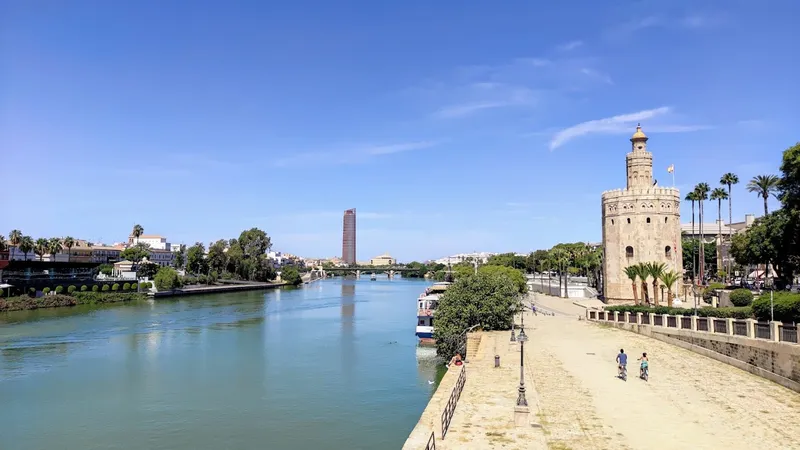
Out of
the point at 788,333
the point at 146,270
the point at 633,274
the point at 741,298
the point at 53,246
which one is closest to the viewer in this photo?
the point at 788,333

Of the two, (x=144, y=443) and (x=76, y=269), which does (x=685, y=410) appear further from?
(x=76, y=269)

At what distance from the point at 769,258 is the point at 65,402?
5308cm

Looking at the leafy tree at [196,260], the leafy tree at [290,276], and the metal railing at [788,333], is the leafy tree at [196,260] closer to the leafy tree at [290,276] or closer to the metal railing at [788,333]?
the leafy tree at [290,276]

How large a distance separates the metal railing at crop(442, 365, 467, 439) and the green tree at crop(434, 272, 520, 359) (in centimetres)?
1344

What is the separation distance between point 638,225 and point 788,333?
1154 inches

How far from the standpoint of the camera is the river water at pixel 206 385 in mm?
22797

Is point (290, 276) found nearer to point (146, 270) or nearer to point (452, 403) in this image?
point (146, 270)

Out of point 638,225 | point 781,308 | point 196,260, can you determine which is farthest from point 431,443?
point 196,260

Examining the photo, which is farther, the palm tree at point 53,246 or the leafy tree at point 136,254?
the leafy tree at point 136,254

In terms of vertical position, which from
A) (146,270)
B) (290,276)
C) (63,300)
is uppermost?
(146,270)

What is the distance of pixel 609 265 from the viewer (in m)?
52.1

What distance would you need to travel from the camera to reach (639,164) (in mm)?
51625

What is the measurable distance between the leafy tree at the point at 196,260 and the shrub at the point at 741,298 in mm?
101202

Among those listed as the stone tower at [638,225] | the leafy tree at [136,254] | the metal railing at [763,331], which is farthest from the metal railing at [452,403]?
the leafy tree at [136,254]
